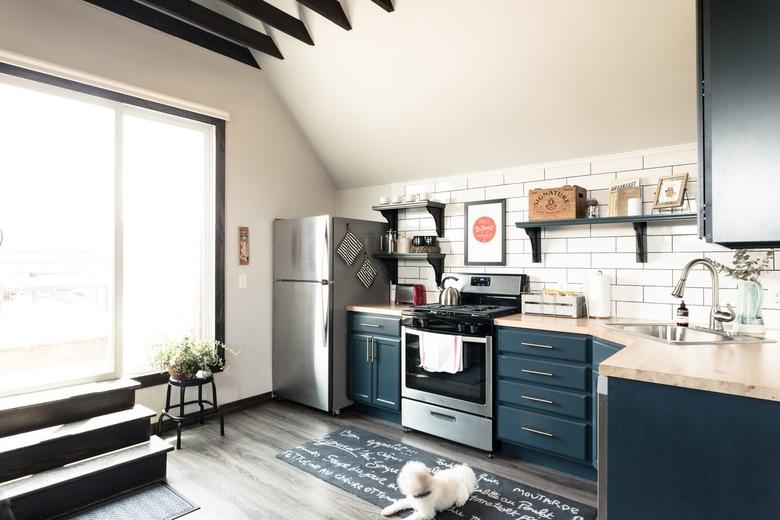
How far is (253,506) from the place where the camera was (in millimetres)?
2299

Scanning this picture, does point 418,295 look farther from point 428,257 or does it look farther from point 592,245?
point 592,245

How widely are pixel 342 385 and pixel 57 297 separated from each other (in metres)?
2.05

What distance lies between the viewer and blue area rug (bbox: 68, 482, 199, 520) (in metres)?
2.23

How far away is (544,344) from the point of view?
106 inches

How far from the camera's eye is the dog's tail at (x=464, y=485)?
2.26m

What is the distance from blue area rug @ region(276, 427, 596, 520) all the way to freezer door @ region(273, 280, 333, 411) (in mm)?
517

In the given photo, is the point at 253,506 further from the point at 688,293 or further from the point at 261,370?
the point at 688,293

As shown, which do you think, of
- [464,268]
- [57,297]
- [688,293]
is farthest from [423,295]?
[57,297]

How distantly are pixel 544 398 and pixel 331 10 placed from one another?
2785 millimetres

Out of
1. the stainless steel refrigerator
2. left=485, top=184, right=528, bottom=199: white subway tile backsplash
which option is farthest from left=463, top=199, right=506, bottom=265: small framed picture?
the stainless steel refrigerator

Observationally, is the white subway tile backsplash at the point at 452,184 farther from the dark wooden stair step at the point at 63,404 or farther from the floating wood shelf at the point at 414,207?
the dark wooden stair step at the point at 63,404

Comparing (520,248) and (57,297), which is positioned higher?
(520,248)

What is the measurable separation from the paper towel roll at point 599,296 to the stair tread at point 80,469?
2.75 m

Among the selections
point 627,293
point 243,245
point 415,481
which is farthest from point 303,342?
point 627,293
